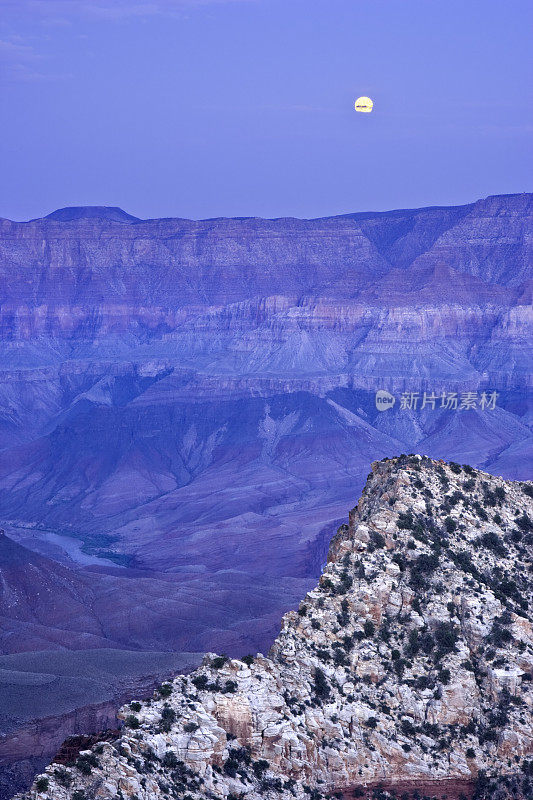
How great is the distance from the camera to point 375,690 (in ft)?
101

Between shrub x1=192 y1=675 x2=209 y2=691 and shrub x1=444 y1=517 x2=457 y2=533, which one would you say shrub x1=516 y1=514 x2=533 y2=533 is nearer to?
shrub x1=444 y1=517 x2=457 y2=533

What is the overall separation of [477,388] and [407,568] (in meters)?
143

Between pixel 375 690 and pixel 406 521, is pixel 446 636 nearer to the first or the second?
pixel 375 690

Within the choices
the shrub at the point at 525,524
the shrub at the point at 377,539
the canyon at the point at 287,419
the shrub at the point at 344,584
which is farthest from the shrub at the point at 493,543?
the canyon at the point at 287,419

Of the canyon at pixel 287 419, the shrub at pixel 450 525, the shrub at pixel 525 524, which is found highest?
the shrub at pixel 450 525

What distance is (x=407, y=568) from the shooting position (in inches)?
1304

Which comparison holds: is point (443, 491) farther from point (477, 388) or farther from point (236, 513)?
point (477, 388)

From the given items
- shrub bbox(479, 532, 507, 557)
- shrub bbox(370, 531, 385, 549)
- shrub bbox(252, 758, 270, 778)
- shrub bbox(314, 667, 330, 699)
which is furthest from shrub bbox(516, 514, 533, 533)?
shrub bbox(252, 758, 270, 778)

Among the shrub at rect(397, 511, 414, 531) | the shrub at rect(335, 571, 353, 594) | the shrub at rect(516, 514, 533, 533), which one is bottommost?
the shrub at rect(335, 571, 353, 594)

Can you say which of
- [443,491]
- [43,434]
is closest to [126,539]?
[43,434]

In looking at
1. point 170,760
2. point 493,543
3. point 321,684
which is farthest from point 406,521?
point 170,760

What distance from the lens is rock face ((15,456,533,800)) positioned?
89.7 ft

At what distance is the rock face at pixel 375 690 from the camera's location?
89.7 feet

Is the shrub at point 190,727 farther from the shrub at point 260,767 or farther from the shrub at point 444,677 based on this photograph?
the shrub at point 444,677
